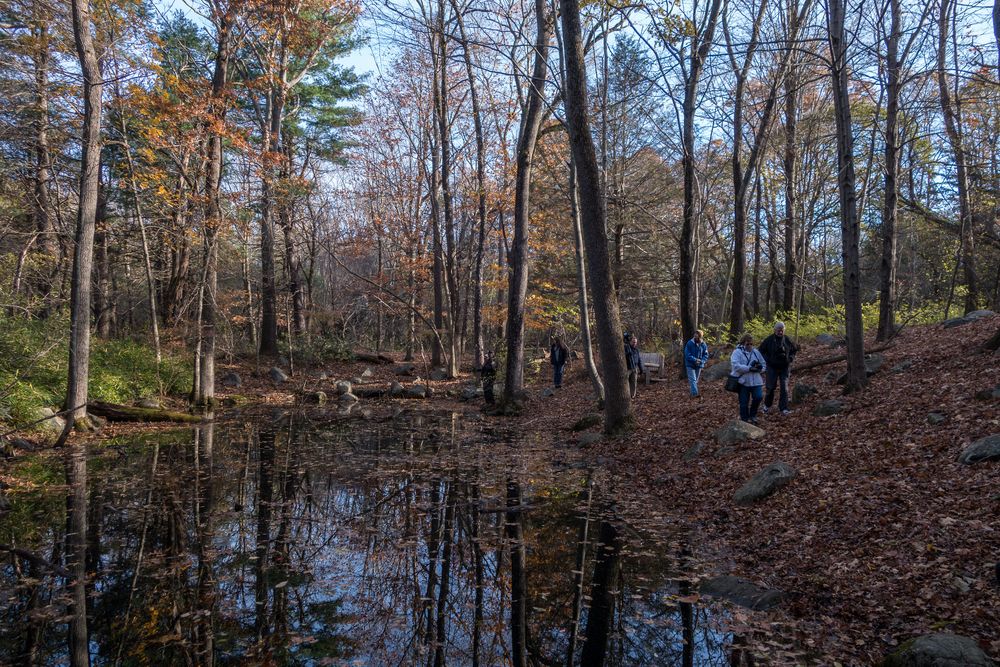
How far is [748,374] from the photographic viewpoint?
388 inches

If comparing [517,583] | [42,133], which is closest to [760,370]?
[517,583]

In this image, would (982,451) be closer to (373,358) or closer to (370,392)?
(370,392)

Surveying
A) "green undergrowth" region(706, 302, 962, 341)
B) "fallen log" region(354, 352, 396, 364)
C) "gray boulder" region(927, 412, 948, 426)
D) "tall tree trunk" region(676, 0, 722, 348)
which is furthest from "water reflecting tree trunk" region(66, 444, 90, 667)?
"fallen log" region(354, 352, 396, 364)

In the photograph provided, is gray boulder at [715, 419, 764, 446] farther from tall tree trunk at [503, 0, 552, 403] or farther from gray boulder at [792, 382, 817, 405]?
tall tree trunk at [503, 0, 552, 403]

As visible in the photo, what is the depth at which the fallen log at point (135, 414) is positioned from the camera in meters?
13.9

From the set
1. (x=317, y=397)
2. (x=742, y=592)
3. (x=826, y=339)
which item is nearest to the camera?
(x=742, y=592)

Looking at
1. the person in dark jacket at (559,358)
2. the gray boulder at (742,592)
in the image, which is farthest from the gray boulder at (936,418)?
the person in dark jacket at (559,358)

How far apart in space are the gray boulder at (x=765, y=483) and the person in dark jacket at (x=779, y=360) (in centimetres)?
358

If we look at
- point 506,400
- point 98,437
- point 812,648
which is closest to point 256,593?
point 812,648

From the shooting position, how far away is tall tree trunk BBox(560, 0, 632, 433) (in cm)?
1052

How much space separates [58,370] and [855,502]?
1610 centimetres

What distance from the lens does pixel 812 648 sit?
12.8 feet

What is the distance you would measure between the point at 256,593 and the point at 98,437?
10.2 meters

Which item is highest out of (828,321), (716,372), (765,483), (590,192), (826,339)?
(590,192)
